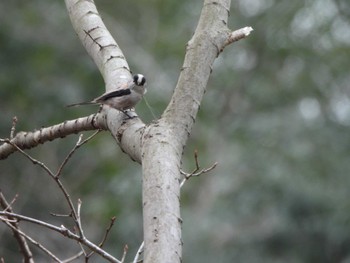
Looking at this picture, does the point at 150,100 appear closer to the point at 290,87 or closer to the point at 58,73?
the point at 58,73

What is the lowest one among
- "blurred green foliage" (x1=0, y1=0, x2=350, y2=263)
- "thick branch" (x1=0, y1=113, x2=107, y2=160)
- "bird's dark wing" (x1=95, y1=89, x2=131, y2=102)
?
"thick branch" (x1=0, y1=113, x2=107, y2=160)

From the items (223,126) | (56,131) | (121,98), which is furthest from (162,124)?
(223,126)

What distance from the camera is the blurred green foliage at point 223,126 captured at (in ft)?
33.7

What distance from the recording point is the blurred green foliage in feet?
33.7

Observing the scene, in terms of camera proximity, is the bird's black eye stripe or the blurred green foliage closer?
the bird's black eye stripe

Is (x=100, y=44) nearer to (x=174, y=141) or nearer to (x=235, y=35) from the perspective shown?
(x=235, y=35)

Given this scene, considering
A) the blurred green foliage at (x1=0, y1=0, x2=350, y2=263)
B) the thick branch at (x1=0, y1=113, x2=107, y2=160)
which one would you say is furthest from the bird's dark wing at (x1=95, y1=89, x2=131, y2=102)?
the blurred green foliage at (x1=0, y1=0, x2=350, y2=263)

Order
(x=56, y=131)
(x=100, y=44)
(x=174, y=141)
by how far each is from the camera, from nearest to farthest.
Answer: (x=174, y=141) < (x=56, y=131) < (x=100, y=44)

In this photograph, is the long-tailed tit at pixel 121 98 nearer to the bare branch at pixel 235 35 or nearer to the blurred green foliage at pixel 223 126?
the bare branch at pixel 235 35

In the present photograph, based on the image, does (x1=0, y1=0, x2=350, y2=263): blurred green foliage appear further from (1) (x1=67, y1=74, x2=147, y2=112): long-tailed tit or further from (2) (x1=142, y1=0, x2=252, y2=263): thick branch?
(2) (x1=142, y1=0, x2=252, y2=263): thick branch

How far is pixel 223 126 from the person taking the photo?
509 inches

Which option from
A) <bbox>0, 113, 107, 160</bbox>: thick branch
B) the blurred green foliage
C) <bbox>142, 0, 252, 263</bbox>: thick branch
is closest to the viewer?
<bbox>142, 0, 252, 263</bbox>: thick branch

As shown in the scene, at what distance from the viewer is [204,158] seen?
12133 mm

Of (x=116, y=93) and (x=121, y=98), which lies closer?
(x=116, y=93)
